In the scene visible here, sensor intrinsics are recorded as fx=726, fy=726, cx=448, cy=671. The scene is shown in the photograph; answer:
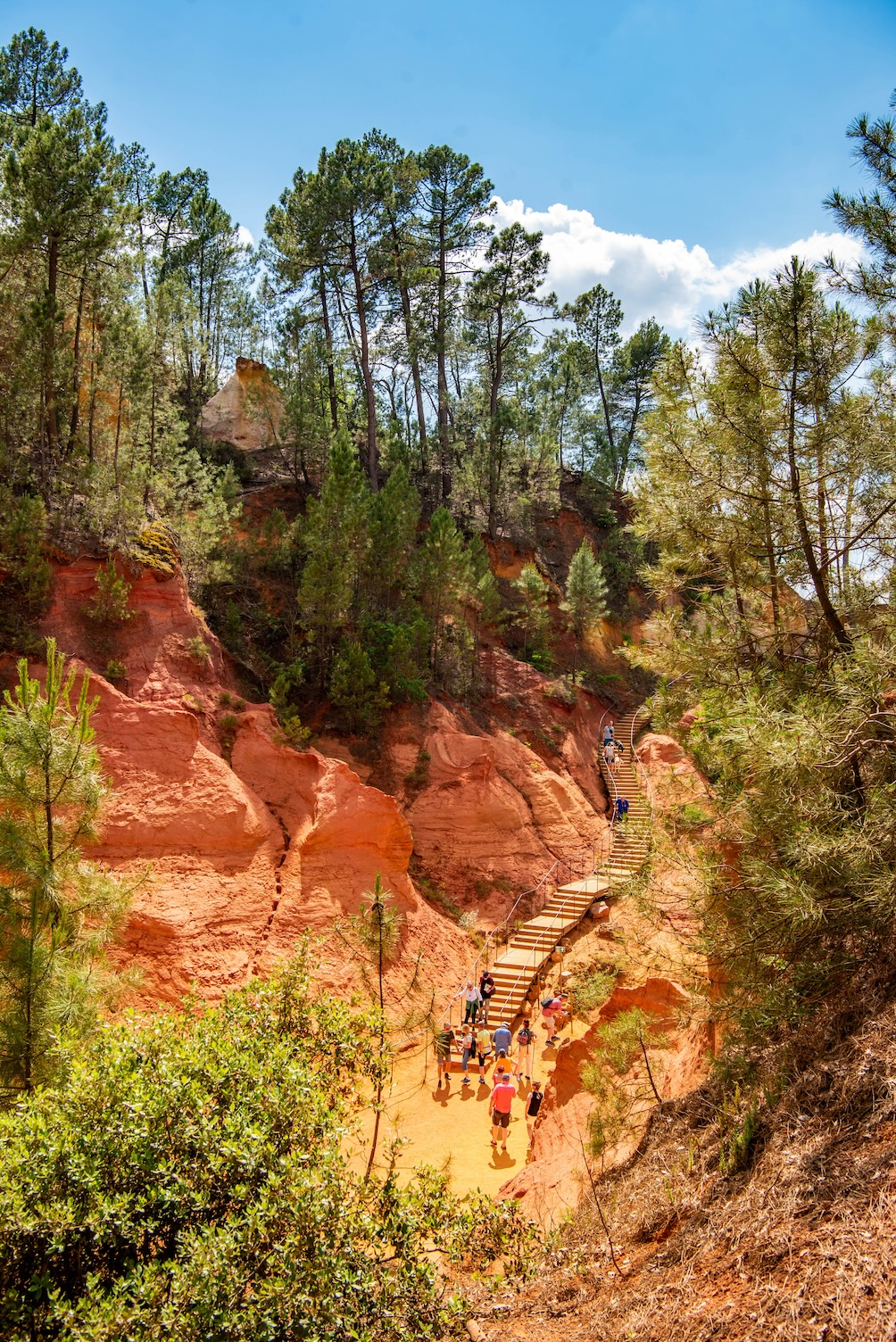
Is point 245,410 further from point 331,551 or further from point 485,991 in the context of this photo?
point 485,991

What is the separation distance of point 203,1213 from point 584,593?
31786 millimetres

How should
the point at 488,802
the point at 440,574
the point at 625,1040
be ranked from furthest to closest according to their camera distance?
the point at 440,574
the point at 488,802
the point at 625,1040

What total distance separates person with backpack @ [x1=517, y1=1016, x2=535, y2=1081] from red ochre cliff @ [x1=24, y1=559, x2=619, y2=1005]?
2482 millimetres

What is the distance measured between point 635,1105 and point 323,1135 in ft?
21.0

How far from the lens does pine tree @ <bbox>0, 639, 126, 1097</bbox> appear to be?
25.4 ft

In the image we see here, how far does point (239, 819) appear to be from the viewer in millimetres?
15828

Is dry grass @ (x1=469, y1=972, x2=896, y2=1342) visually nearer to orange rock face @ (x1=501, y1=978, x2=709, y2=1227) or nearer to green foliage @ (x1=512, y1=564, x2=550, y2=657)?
orange rock face @ (x1=501, y1=978, x2=709, y2=1227)

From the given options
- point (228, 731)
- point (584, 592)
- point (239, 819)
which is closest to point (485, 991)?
point (239, 819)

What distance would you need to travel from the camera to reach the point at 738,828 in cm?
830

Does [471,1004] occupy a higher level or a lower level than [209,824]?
lower

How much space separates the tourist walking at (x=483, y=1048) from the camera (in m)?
15.8

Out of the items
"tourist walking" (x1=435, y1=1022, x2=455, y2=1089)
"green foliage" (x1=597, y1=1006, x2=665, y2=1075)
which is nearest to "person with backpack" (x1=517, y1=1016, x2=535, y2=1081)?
"tourist walking" (x1=435, y1=1022, x2=455, y2=1089)

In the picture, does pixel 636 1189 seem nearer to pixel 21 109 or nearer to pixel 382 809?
pixel 382 809

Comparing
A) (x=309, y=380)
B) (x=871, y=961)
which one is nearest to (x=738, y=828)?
(x=871, y=961)
